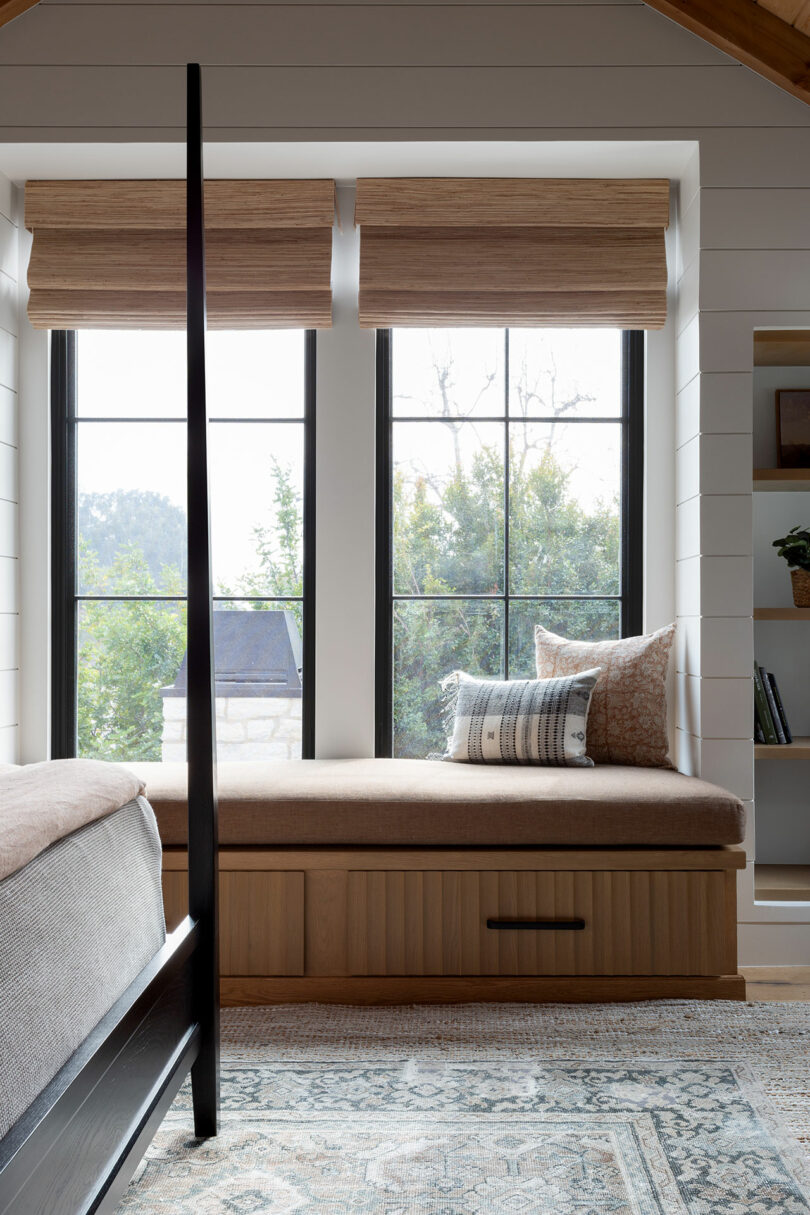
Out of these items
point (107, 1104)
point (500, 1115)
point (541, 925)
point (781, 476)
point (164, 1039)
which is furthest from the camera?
point (781, 476)

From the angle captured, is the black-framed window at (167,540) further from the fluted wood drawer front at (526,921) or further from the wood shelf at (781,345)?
the wood shelf at (781,345)

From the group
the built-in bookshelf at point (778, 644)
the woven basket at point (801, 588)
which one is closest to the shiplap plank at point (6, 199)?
the built-in bookshelf at point (778, 644)

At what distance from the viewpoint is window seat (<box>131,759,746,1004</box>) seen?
2404 millimetres

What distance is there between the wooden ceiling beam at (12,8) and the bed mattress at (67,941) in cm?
254

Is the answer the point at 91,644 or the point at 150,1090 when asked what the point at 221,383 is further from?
the point at 150,1090

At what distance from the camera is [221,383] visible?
129 inches

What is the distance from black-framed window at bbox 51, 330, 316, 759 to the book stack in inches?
57.2

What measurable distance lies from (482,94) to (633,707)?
195cm

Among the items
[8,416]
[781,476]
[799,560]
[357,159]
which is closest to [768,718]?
[799,560]

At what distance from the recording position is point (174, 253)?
3117 millimetres

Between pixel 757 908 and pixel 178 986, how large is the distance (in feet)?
6.41

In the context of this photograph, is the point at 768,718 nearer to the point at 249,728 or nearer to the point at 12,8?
the point at 249,728

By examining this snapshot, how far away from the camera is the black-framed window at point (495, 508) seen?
10.6 ft

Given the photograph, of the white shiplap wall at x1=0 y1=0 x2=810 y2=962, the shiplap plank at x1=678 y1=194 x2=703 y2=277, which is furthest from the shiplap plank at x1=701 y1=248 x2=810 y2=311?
the shiplap plank at x1=678 y1=194 x2=703 y2=277
